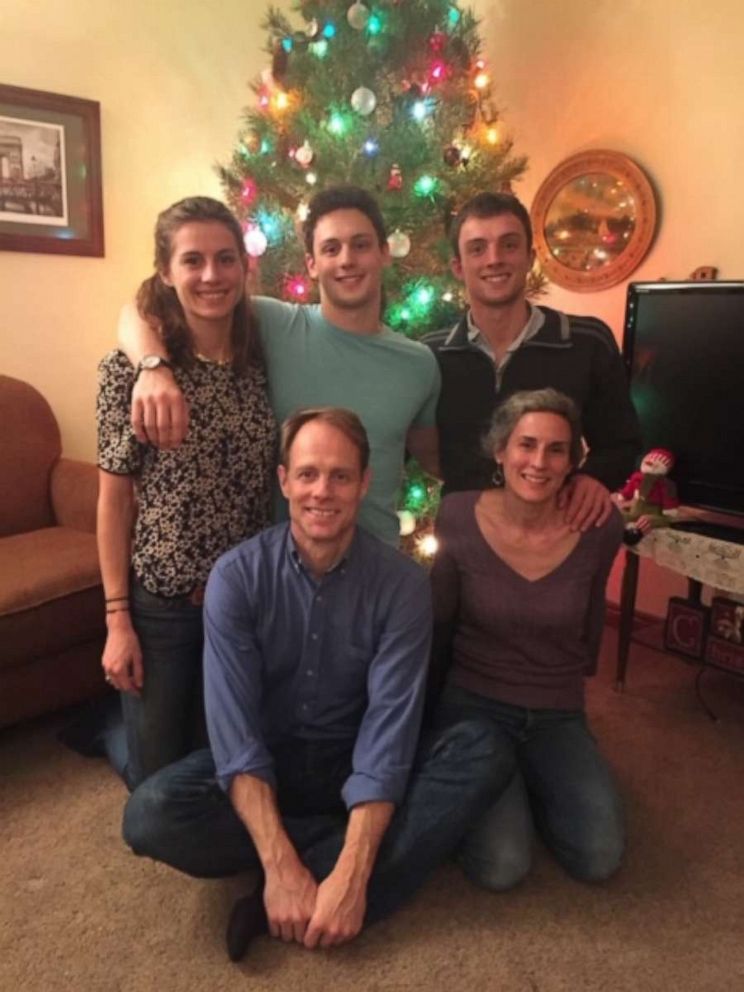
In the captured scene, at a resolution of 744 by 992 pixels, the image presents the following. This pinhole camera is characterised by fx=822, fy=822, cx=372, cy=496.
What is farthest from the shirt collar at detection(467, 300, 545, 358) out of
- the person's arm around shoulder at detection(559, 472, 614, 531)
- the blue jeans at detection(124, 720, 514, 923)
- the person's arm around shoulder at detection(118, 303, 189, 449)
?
the blue jeans at detection(124, 720, 514, 923)

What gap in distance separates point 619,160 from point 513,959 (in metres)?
2.69

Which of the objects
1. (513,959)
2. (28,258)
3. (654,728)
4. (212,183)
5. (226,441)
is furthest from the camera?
(212,183)

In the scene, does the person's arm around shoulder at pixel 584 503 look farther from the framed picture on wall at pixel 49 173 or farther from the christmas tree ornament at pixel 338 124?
the framed picture on wall at pixel 49 173

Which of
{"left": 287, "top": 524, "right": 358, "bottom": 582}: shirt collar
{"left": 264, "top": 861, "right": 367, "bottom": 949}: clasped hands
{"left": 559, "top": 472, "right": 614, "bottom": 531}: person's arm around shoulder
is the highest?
{"left": 559, "top": 472, "right": 614, "bottom": 531}: person's arm around shoulder

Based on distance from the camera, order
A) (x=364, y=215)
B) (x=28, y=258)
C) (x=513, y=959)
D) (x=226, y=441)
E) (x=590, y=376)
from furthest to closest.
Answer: (x=28, y=258) → (x=590, y=376) → (x=364, y=215) → (x=226, y=441) → (x=513, y=959)

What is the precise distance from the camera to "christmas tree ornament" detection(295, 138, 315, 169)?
2512 millimetres

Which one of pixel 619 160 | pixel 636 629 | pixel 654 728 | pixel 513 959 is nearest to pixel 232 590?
pixel 513 959

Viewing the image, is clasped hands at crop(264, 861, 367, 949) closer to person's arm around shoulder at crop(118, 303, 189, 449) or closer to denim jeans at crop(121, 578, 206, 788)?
denim jeans at crop(121, 578, 206, 788)

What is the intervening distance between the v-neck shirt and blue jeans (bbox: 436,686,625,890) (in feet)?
0.16

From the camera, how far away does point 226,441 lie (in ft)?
5.48

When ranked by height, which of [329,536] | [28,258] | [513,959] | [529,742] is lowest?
[513,959]

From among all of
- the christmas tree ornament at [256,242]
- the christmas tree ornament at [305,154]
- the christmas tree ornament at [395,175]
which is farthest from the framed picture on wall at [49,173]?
the christmas tree ornament at [395,175]

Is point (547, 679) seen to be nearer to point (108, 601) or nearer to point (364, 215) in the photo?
point (108, 601)

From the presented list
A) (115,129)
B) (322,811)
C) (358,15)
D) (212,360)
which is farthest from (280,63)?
(322,811)
